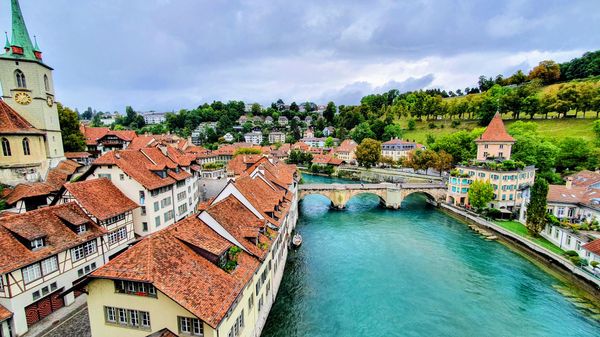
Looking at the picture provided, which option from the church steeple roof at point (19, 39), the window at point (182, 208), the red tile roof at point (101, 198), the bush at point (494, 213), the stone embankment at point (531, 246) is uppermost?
the church steeple roof at point (19, 39)

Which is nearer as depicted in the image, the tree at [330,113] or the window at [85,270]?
the window at [85,270]

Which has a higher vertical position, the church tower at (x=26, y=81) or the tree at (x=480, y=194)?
the church tower at (x=26, y=81)

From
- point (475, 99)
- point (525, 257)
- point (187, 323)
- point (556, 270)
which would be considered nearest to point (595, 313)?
point (556, 270)

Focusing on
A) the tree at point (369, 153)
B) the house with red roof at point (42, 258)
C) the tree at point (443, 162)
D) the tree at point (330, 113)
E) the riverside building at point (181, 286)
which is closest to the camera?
the riverside building at point (181, 286)

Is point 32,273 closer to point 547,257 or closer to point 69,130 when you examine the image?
point 69,130

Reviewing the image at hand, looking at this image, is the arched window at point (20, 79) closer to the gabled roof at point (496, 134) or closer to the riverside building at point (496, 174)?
the riverside building at point (496, 174)

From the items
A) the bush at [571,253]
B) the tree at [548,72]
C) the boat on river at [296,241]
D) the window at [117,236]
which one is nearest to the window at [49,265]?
the window at [117,236]

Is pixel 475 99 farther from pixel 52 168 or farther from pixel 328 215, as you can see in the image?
pixel 52 168
